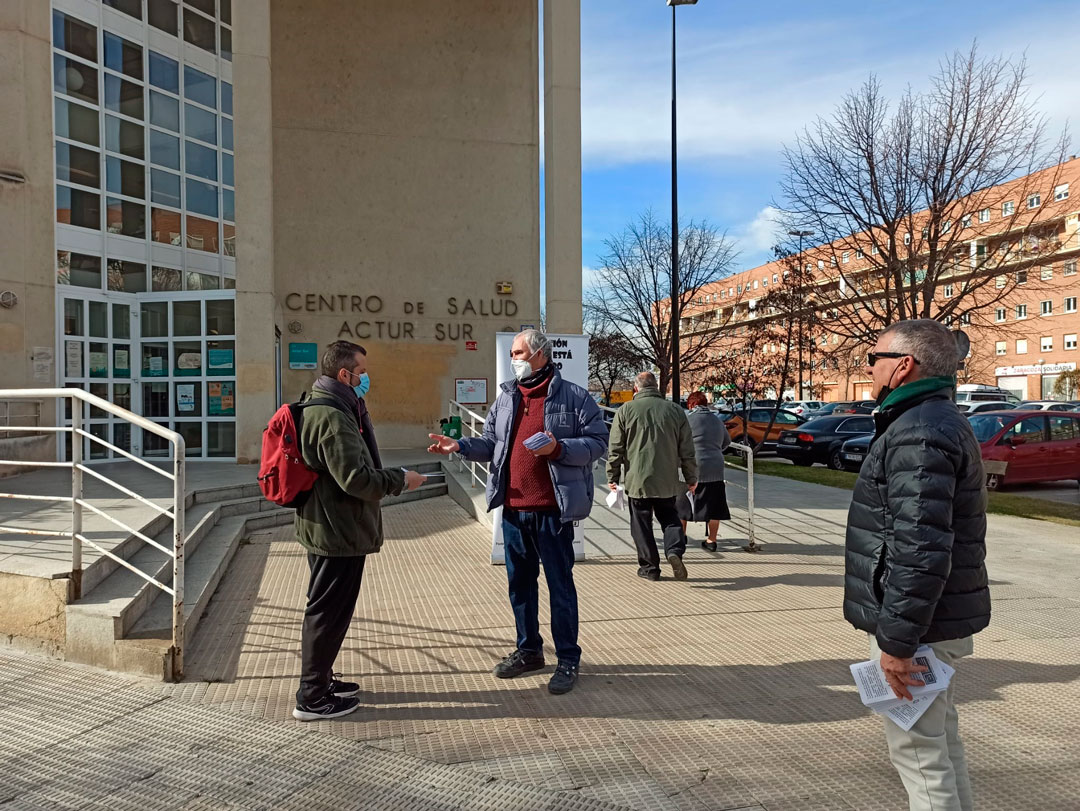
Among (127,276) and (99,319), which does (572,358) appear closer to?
(99,319)

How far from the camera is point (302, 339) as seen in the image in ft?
49.9

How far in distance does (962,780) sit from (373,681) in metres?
2.99

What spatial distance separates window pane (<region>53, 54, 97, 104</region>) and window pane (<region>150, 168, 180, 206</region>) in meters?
1.44

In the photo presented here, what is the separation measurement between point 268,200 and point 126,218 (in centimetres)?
276

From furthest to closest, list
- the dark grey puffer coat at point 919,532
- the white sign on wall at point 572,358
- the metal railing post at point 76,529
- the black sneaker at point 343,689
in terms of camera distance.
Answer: the white sign on wall at point 572,358 < the metal railing post at point 76,529 < the black sneaker at point 343,689 < the dark grey puffer coat at point 919,532

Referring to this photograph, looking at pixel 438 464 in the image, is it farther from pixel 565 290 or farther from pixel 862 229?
pixel 862 229

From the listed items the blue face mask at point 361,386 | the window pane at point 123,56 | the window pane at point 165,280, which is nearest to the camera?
the blue face mask at point 361,386

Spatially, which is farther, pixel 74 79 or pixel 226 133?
pixel 226 133

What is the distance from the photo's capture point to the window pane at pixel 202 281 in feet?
46.5

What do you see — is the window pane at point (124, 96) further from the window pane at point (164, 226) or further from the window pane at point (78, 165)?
the window pane at point (164, 226)

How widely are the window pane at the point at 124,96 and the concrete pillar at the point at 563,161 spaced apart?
685 cm

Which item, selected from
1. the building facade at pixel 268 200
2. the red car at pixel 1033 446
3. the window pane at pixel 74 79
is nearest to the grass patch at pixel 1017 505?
the red car at pixel 1033 446

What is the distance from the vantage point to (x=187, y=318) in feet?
42.0

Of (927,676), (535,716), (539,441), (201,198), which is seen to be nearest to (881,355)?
(927,676)
